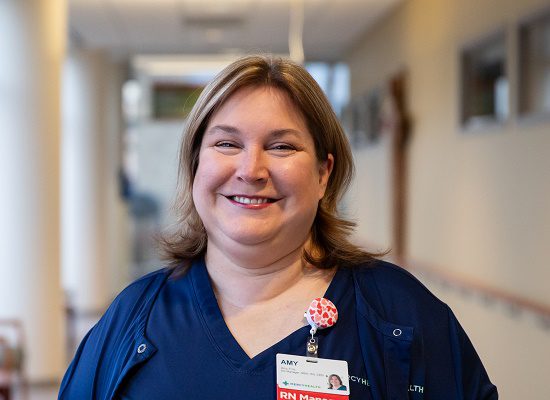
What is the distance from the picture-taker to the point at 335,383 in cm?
150

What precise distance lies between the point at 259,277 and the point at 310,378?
242mm

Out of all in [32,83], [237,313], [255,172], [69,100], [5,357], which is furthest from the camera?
[69,100]

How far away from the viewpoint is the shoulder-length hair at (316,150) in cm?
159

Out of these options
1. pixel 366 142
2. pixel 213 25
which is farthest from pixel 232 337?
pixel 366 142

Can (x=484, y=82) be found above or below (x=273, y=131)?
above

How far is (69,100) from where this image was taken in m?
10.6

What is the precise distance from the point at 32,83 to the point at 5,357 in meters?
2.07

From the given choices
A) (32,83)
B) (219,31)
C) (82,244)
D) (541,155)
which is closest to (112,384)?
A: (541,155)

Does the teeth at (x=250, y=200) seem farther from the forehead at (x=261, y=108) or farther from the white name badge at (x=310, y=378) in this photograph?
the white name badge at (x=310, y=378)

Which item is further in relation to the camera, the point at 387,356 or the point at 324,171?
the point at 324,171

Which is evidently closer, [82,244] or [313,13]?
[313,13]

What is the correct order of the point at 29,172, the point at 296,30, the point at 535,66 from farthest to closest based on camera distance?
1. the point at 296,30
2. the point at 29,172
3. the point at 535,66

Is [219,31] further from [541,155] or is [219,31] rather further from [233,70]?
[233,70]

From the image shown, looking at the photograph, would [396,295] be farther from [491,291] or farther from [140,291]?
[491,291]
